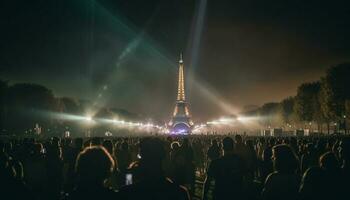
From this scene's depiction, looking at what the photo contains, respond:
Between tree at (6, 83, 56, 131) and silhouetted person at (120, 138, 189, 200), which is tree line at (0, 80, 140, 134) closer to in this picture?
tree at (6, 83, 56, 131)

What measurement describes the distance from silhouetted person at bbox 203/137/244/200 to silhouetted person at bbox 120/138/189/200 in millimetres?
3573

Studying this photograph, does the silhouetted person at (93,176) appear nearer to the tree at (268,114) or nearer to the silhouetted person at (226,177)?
the silhouetted person at (226,177)

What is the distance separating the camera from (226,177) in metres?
9.21

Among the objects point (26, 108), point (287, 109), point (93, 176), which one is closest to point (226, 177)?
point (93, 176)

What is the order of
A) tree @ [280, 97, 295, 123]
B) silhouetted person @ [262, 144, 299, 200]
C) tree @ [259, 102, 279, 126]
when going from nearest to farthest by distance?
1. silhouetted person @ [262, 144, 299, 200]
2. tree @ [280, 97, 295, 123]
3. tree @ [259, 102, 279, 126]

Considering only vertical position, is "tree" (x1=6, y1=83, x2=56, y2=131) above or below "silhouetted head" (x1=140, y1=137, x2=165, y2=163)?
above

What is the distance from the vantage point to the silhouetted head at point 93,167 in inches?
220

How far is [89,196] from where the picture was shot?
547cm

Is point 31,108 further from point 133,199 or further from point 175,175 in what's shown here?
point 133,199

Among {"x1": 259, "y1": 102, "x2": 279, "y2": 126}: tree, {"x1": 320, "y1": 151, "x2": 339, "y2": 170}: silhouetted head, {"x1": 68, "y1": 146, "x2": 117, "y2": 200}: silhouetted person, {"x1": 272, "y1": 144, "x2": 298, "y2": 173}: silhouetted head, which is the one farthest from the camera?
{"x1": 259, "y1": 102, "x2": 279, "y2": 126}: tree

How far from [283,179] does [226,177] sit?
6.07 ft

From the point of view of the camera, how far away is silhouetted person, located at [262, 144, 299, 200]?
743cm

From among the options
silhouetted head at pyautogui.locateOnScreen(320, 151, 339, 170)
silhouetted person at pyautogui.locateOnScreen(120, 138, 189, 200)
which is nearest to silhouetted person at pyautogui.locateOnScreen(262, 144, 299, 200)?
silhouetted head at pyautogui.locateOnScreen(320, 151, 339, 170)

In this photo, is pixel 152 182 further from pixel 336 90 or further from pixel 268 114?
pixel 268 114
